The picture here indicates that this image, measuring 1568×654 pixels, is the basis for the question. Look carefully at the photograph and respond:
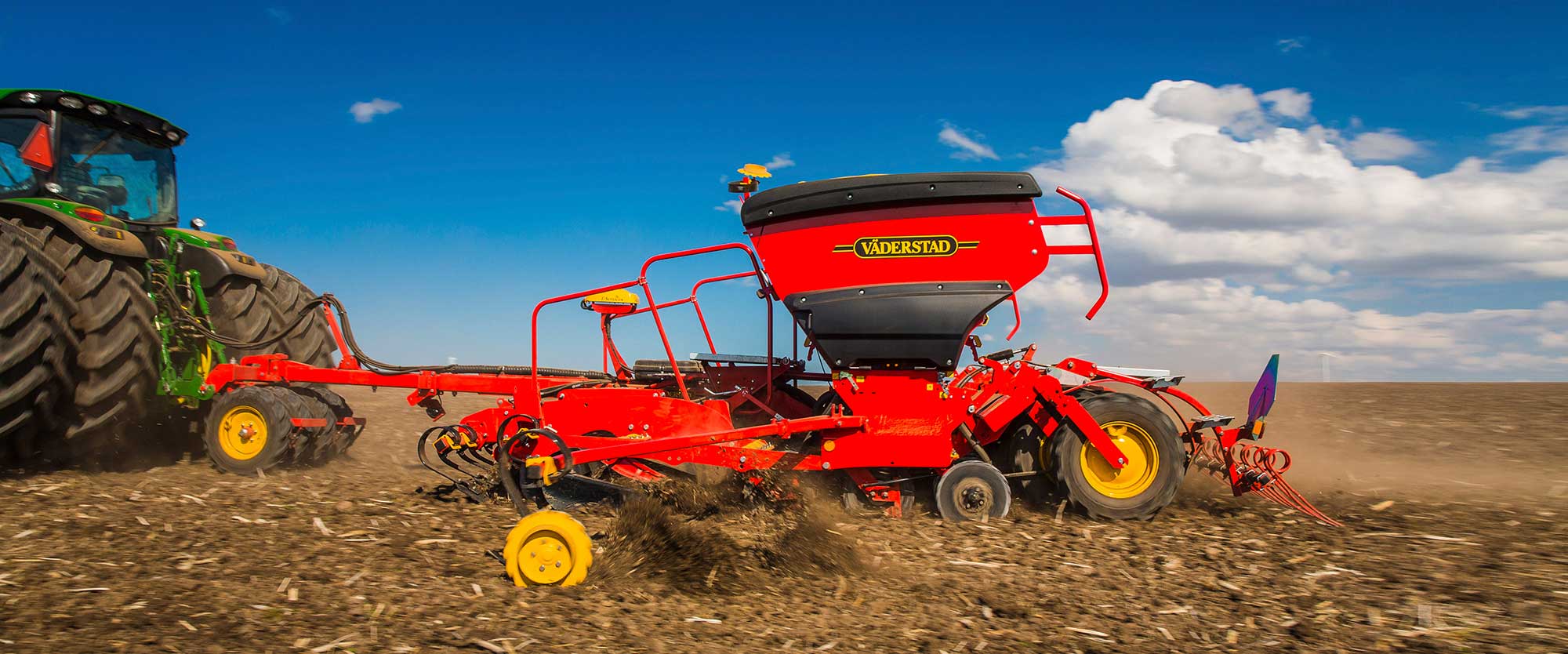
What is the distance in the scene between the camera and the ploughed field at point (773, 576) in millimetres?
3123

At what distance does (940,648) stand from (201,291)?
→ 23.2ft

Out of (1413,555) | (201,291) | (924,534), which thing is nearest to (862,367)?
(924,534)

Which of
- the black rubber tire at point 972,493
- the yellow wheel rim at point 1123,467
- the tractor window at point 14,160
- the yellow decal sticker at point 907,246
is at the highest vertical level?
the tractor window at point 14,160

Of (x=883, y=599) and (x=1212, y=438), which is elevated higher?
(x=1212, y=438)

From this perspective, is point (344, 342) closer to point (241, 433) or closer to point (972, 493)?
point (241, 433)

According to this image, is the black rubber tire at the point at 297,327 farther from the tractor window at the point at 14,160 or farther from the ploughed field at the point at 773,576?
the ploughed field at the point at 773,576

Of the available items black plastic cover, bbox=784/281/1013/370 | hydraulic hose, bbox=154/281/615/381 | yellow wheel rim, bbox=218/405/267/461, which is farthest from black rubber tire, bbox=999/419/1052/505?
yellow wheel rim, bbox=218/405/267/461

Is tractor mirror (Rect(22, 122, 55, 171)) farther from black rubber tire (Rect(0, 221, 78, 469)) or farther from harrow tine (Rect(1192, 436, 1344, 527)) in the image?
harrow tine (Rect(1192, 436, 1344, 527))

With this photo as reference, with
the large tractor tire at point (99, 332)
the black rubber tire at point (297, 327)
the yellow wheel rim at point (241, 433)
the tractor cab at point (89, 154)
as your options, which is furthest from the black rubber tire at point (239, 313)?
the yellow wheel rim at point (241, 433)

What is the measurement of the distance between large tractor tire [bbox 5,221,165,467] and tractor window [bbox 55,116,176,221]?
3.02ft

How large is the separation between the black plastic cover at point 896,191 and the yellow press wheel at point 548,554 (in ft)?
7.75

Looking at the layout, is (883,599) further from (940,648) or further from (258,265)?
(258,265)

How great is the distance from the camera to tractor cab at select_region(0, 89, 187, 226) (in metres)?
6.47

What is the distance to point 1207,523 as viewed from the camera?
192 inches
